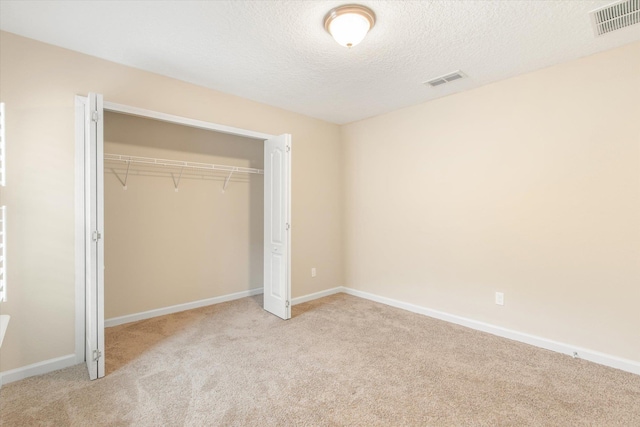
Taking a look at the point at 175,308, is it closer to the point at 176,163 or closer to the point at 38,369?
the point at 38,369

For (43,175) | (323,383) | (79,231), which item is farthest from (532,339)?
(43,175)

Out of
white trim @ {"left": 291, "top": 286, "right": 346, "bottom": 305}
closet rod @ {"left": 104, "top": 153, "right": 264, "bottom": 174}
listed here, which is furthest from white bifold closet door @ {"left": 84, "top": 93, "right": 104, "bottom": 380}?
white trim @ {"left": 291, "top": 286, "right": 346, "bottom": 305}

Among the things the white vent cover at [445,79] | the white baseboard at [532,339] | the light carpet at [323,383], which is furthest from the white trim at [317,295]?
the white vent cover at [445,79]

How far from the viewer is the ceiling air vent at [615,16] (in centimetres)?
197

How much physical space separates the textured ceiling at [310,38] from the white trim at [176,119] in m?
0.41

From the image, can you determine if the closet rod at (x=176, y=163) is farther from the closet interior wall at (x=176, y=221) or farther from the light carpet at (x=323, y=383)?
the light carpet at (x=323, y=383)

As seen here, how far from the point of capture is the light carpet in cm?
187

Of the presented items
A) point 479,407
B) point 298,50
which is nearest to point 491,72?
point 298,50

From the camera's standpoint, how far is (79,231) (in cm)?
253

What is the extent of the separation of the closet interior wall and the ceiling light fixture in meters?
2.42

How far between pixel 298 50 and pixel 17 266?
2.75 m

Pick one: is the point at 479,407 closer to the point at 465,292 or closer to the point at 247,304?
the point at 465,292

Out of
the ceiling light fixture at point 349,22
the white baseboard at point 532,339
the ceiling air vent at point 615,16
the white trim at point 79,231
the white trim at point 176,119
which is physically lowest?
the white baseboard at point 532,339

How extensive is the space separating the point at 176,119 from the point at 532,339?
405 cm
